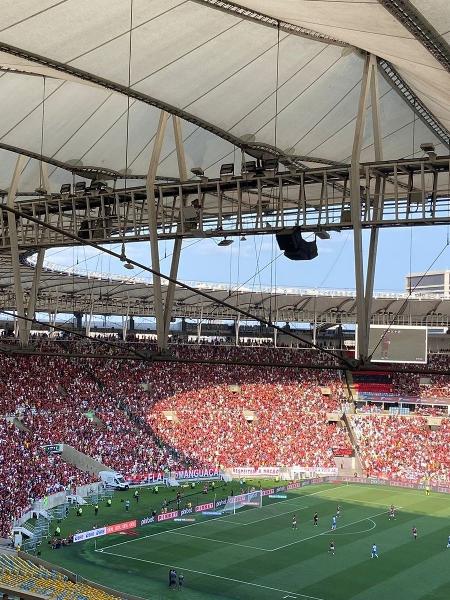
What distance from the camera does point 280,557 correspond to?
110 feet

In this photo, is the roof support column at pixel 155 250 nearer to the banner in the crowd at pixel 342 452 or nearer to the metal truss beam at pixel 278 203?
the metal truss beam at pixel 278 203

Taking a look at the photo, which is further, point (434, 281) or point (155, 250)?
point (434, 281)

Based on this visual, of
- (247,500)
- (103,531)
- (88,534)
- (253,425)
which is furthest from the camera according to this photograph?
(253,425)

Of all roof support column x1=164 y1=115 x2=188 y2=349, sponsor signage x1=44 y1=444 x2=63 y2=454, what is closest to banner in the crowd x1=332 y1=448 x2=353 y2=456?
sponsor signage x1=44 y1=444 x2=63 y2=454

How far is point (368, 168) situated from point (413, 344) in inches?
1481

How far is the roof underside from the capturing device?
16.3 meters

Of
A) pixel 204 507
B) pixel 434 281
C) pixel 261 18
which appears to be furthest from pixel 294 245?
pixel 434 281

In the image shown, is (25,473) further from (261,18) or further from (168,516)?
(261,18)

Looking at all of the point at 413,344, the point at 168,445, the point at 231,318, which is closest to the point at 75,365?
the point at 168,445

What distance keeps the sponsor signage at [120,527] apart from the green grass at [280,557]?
1.98 feet

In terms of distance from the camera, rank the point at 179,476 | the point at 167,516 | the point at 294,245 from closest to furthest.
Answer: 1. the point at 294,245
2. the point at 167,516
3. the point at 179,476

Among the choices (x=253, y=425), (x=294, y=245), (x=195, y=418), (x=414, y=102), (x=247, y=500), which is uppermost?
(x=414, y=102)

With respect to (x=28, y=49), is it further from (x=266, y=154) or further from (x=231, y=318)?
(x=231, y=318)

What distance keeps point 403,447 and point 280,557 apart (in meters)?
23.2
